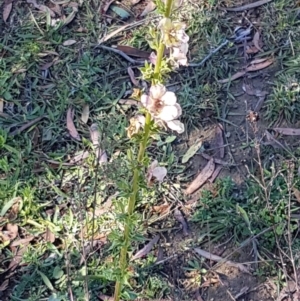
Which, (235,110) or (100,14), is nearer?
(235,110)

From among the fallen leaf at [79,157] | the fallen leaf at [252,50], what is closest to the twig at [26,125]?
the fallen leaf at [79,157]

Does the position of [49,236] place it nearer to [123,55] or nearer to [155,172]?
[155,172]


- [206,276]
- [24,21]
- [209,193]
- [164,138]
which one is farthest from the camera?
[24,21]

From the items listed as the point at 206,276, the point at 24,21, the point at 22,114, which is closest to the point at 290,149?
the point at 206,276

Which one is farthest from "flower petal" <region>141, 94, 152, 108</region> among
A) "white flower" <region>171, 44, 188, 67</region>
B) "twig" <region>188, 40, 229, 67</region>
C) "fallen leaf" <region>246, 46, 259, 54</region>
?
"fallen leaf" <region>246, 46, 259, 54</region>

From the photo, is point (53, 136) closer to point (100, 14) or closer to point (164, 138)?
point (164, 138)

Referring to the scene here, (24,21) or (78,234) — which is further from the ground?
(24,21)
